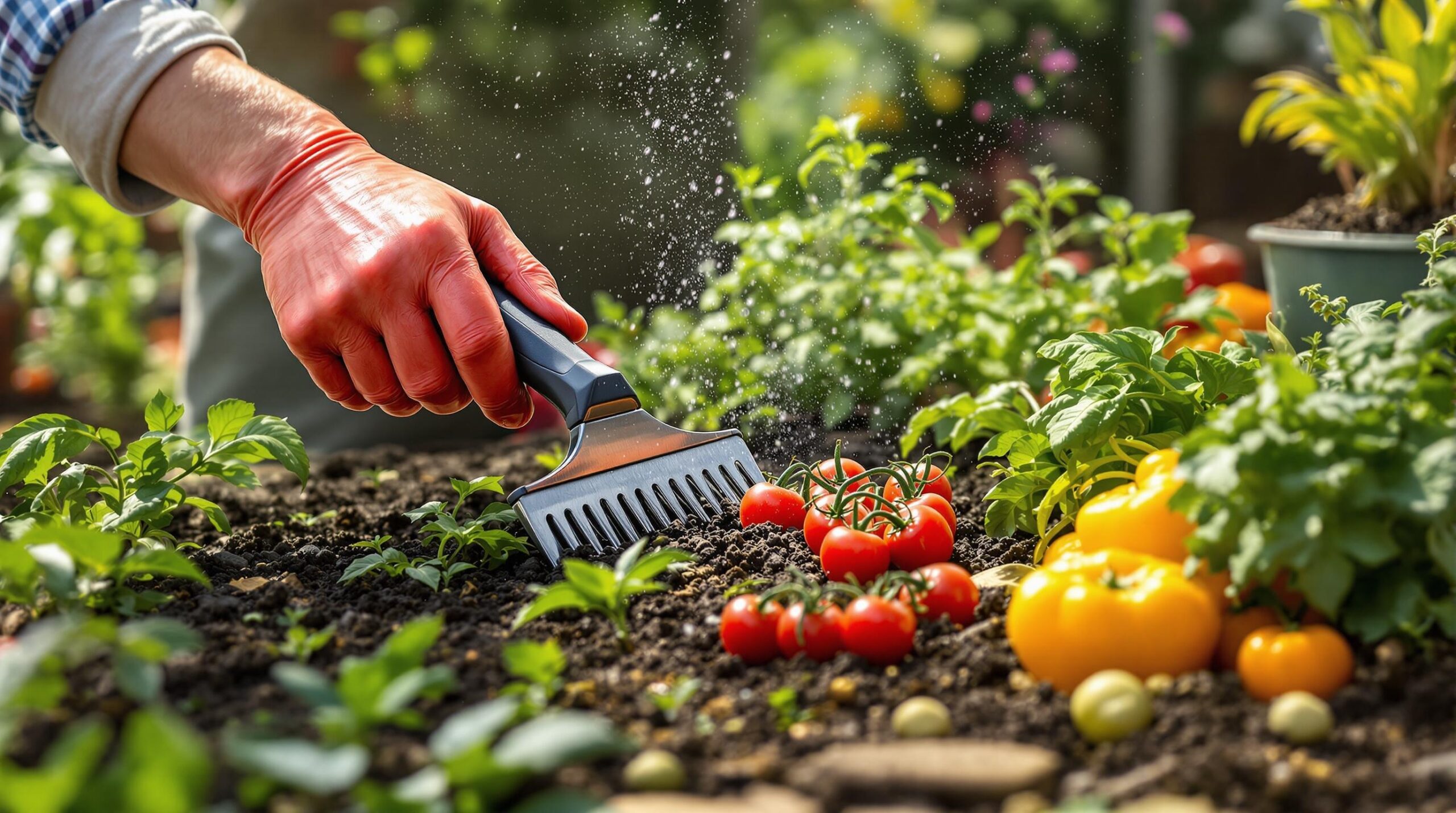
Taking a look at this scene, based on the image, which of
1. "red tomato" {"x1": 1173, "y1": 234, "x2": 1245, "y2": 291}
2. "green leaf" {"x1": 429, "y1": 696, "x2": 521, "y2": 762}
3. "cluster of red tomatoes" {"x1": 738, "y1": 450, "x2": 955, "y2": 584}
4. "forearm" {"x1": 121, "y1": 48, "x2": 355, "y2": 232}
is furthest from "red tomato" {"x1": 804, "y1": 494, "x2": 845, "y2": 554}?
"red tomato" {"x1": 1173, "y1": 234, "x2": 1245, "y2": 291}

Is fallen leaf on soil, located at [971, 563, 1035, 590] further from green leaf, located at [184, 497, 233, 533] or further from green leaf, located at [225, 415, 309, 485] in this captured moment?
green leaf, located at [184, 497, 233, 533]

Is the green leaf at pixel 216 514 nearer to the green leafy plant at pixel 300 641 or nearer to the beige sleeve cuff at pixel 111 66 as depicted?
the green leafy plant at pixel 300 641

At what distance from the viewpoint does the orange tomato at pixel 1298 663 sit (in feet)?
3.95

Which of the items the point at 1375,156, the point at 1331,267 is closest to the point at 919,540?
the point at 1331,267

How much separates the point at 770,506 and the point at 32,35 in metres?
1.52

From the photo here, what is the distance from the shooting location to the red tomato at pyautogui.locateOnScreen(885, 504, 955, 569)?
166 centimetres

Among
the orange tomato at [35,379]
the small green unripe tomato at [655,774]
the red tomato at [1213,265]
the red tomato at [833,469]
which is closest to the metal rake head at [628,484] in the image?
the red tomato at [833,469]

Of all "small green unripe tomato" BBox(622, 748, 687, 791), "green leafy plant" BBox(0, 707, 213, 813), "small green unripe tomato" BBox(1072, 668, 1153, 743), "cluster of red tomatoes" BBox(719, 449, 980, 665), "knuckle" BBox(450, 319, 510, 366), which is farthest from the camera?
"knuckle" BBox(450, 319, 510, 366)

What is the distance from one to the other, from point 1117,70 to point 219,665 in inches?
196

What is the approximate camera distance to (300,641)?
4.37 ft

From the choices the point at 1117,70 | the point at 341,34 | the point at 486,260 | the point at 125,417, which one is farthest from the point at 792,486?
the point at 1117,70

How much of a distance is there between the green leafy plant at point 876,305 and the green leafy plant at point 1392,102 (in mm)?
356

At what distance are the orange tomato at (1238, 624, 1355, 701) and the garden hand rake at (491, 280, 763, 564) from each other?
84 cm

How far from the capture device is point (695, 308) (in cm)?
313
